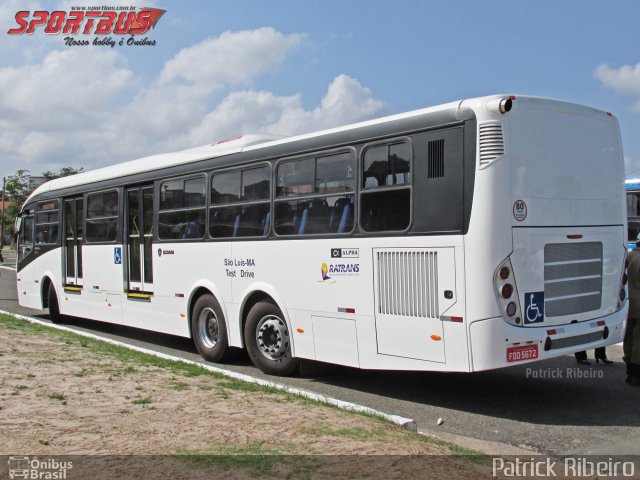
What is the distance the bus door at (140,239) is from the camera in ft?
37.9

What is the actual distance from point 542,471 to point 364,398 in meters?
2.87

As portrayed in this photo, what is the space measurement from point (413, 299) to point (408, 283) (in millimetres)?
175

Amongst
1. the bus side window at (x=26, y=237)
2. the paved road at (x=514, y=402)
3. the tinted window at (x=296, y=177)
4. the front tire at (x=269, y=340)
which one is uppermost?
the tinted window at (x=296, y=177)

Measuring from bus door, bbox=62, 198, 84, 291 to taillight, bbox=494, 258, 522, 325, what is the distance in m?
9.63

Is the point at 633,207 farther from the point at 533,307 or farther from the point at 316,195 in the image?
the point at 533,307

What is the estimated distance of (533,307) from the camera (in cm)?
685

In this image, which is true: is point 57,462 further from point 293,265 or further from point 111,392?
point 293,265

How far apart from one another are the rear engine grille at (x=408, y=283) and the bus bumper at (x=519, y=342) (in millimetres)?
554

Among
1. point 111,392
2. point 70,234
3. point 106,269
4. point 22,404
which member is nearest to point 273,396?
point 111,392

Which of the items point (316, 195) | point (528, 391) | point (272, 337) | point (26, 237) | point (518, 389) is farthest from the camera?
point (26, 237)

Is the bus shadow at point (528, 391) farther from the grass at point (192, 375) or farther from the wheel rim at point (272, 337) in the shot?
the grass at point (192, 375)

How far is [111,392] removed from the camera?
7160 mm

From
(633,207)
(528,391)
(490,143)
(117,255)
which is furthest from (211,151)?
(633,207)

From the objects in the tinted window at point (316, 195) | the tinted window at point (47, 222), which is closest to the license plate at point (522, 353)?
the tinted window at point (316, 195)
